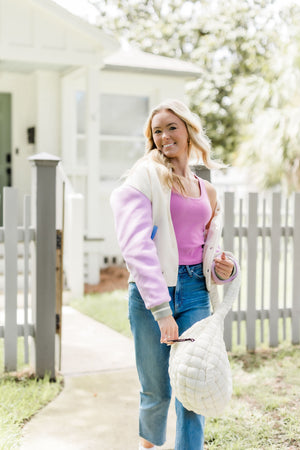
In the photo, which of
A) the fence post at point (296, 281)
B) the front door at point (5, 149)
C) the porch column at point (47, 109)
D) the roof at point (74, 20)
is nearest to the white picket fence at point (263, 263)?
the fence post at point (296, 281)

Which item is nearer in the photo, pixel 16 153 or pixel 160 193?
pixel 160 193

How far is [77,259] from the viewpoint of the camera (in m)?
8.41

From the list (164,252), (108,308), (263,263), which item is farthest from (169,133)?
(108,308)

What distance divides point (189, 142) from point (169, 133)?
16 centimetres

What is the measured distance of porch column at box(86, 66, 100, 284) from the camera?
9445mm

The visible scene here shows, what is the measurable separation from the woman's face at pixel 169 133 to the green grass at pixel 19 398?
189 centimetres

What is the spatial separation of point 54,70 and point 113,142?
1891mm

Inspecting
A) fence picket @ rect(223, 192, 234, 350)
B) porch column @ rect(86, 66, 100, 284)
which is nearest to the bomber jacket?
fence picket @ rect(223, 192, 234, 350)

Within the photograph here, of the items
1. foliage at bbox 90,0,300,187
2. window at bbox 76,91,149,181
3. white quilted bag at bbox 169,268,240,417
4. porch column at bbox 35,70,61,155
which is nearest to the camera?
white quilted bag at bbox 169,268,240,417

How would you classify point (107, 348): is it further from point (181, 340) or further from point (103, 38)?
point (103, 38)

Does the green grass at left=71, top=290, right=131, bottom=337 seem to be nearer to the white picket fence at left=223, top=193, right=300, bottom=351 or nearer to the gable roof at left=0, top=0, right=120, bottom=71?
the white picket fence at left=223, top=193, right=300, bottom=351

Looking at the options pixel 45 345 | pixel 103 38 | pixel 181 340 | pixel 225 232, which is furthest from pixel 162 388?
pixel 103 38

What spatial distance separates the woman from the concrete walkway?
0.81 meters

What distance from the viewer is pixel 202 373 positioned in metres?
2.50
